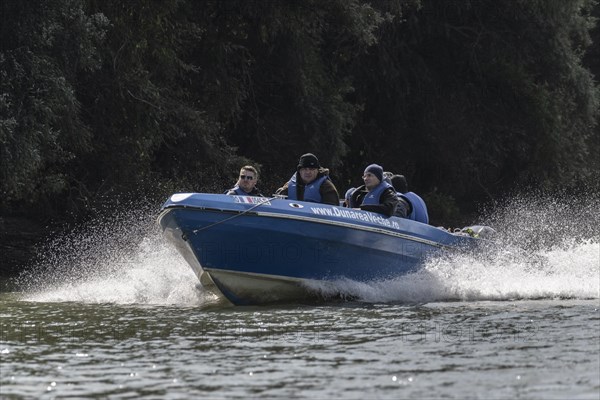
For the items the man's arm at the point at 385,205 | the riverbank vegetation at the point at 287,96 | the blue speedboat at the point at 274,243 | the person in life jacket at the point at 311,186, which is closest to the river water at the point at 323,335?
the blue speedboat at the point at 274,243

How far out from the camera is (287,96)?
24.6m

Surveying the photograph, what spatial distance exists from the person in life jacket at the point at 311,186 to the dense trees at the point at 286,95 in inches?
176

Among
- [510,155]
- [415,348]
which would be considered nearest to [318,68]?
[510,155]

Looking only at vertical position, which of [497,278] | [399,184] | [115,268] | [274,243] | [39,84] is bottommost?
[497,278]

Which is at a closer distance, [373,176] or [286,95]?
[373,176]

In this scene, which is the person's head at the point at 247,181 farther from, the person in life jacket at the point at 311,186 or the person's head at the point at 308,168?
the person's head at the point at 308,168

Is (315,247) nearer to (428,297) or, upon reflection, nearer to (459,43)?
(428,297)

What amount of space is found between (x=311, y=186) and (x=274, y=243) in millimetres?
1262

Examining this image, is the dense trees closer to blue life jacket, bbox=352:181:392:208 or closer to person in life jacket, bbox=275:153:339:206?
person in life jacket, bbox=275:153:339:206

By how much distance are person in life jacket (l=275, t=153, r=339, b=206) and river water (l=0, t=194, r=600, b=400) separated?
3.49 ft

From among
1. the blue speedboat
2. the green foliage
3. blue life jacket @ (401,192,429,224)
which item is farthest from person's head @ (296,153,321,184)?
the green foliage

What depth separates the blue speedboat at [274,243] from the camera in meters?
12.9

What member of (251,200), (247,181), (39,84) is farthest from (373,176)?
(39,84)

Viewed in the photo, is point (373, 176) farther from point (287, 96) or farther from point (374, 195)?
point (287, 96)
